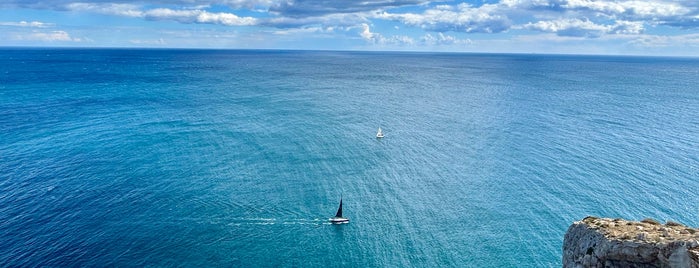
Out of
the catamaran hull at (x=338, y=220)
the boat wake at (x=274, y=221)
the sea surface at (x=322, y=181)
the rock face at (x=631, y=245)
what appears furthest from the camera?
the catamaran hull at (x=338, y=220)

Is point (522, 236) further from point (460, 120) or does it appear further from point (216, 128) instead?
point (216, 128)

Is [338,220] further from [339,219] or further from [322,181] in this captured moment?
[322,181]

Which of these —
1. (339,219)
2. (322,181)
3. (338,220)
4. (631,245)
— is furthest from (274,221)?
(631,245)

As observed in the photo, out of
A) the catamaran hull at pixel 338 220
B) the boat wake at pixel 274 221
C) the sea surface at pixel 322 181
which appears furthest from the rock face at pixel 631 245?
the boat wake at pixel 274 221

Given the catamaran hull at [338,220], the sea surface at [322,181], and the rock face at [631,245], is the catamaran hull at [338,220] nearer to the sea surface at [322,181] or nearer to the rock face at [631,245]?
the sea surface at [322,181]

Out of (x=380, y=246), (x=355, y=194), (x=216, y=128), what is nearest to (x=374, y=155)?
(x=355, y=194)

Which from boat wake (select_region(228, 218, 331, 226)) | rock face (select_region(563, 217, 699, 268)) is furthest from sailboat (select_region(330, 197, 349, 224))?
rock face (select_region(563, 217, 699, 268))
